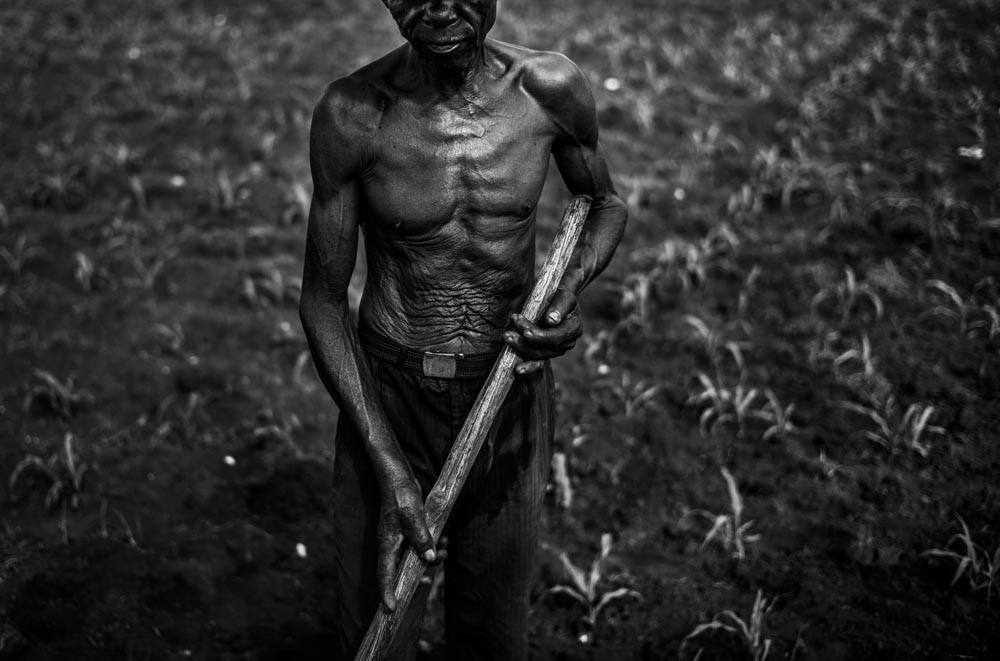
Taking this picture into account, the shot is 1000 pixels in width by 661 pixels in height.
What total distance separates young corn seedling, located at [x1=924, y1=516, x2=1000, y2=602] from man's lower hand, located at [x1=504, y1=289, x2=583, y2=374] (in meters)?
2.01

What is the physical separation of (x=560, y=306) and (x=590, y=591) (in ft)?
5.48

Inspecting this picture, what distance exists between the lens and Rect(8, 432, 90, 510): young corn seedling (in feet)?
14.0

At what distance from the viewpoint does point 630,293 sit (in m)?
5.28

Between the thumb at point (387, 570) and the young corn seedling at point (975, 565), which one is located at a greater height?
the thumb at point (387, 570)

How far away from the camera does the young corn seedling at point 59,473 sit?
4254 mm

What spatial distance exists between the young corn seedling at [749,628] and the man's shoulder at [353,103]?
223 centimetres

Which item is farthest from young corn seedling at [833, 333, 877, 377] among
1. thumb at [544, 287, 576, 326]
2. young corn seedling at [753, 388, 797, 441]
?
thumb at [544, 287, 576, 326]

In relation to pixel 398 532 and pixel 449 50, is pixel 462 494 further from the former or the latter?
pixel 449 50

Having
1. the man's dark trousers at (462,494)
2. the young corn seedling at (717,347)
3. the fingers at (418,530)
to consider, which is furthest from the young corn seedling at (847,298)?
the fingers at (418,530)

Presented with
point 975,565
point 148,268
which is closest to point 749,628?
point 975,565

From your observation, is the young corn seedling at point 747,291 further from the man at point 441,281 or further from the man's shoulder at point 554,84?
the man's shoulder at point 554,84

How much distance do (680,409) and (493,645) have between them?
7.26 ft

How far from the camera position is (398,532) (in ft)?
8.03

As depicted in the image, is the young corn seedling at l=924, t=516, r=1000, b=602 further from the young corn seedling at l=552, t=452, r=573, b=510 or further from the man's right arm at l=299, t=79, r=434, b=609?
the man's right arm at l=299, t=79, r=434, b=609
